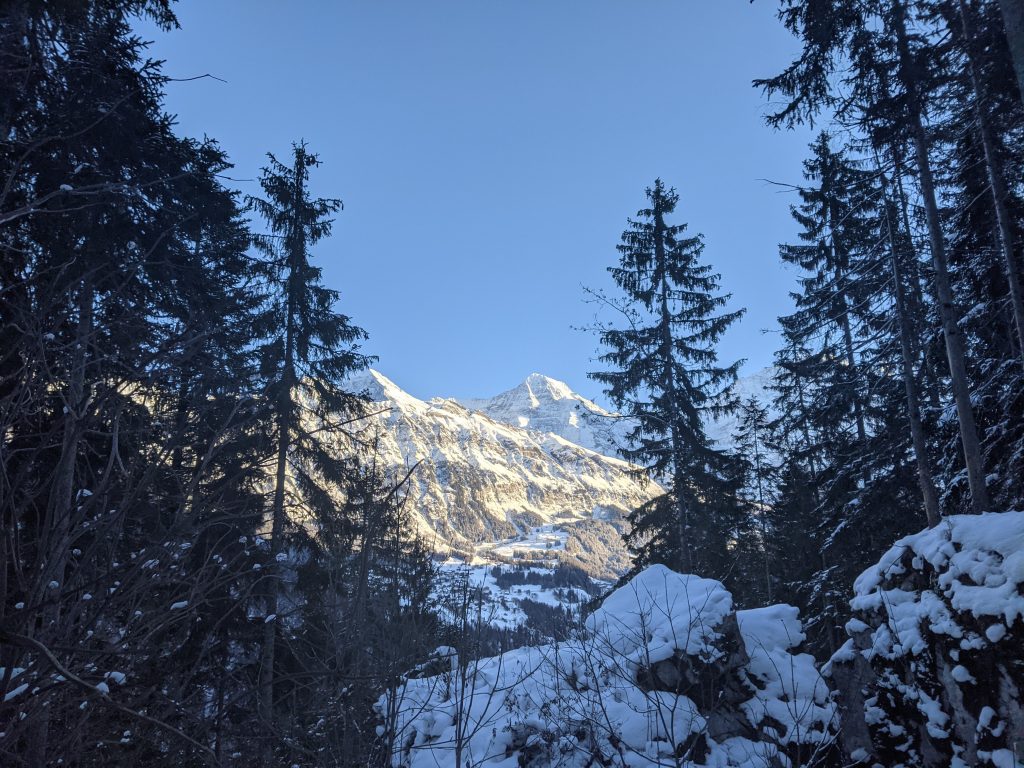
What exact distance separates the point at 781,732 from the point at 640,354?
441 inches

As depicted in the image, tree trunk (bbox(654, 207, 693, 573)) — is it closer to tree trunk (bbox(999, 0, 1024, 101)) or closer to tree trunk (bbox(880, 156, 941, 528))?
tree trunk (bbox(880, 156, 941, 528))

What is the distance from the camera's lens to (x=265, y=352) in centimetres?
1316

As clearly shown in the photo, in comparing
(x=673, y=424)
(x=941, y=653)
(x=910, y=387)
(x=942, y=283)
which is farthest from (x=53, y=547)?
(x=673, y=424)

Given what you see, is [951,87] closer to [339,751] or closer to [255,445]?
[339,751]

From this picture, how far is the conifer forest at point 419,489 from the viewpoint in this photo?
211 cm

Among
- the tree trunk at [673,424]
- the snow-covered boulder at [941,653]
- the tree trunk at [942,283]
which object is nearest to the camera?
the snow-covered boulder at [941,653]

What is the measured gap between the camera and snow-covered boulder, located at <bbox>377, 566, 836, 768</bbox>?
671 centimetres

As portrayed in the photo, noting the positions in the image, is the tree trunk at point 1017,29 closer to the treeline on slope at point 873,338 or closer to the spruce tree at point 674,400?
the treeline on slope at point 873,338

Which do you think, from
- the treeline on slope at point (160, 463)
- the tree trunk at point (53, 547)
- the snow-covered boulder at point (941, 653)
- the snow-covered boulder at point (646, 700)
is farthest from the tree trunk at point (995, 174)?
the tree trunk at point (53, 547)

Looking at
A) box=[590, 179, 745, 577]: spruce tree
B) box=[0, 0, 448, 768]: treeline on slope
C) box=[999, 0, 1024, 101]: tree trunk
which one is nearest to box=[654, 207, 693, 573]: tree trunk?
box=[590, 179, 745, 577]: spruce tree

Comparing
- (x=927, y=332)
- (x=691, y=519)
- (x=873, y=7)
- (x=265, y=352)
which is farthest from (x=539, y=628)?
(x=873, y=7)

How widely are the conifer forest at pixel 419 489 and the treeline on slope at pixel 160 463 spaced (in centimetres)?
5

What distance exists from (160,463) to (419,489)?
7.19m

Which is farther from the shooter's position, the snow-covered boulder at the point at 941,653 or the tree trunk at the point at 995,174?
the tree trunk at the point at 995,174
